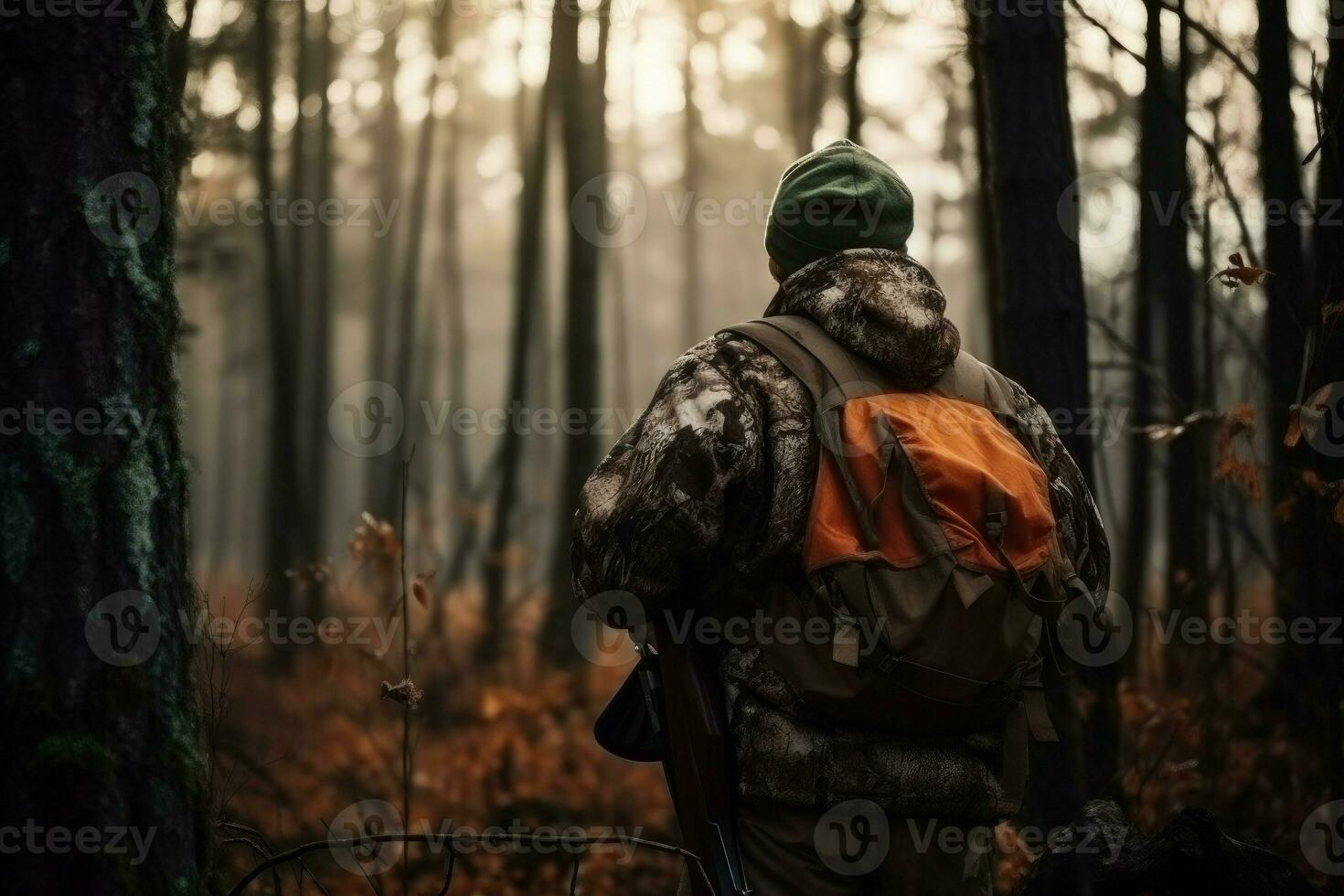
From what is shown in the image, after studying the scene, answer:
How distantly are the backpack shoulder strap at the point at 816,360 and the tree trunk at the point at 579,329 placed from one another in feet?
24.1

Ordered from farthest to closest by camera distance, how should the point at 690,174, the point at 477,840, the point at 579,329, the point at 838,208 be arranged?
the point at 690,174 → the point at 579,329 → the point at 838,208 → the point at 477,840

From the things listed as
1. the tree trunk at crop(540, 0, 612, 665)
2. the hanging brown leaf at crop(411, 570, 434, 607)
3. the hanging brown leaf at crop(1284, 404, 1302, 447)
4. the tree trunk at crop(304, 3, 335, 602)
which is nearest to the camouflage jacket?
the hanging brown leaf at crop(1284, 404, 1302, 447)

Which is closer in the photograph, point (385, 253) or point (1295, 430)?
point (1295, 430)

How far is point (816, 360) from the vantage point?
267cm

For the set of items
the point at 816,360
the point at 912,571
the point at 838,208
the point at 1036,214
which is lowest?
the point at 912,571

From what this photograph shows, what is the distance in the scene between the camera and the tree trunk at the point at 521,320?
12.7 meters

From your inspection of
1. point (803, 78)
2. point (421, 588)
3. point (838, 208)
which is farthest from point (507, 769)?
point (803, 78)

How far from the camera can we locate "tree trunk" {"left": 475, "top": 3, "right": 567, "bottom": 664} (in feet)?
41.5

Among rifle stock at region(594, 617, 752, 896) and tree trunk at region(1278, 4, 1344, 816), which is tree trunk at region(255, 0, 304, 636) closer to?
tree trunk at region(1278, 4, 1344, 816)

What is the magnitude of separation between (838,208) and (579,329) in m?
8.52

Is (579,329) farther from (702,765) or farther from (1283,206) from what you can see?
(702,765)

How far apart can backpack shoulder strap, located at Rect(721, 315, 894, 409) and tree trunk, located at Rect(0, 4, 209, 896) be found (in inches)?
52.4

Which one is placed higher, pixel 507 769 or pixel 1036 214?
pixel 1036 214

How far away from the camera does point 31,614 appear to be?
2625 mm
